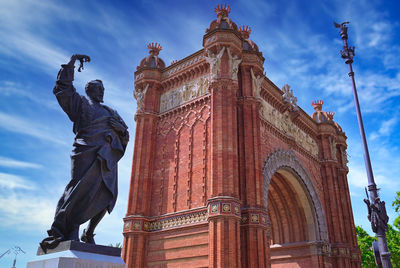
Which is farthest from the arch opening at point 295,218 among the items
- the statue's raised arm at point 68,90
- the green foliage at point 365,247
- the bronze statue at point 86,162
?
the statue's raised arm at point 68,90

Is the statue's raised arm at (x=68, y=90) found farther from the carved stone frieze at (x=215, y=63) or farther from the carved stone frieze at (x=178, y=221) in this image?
the carved stone frieze at (x=215, y=63)

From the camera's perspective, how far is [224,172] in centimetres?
1617

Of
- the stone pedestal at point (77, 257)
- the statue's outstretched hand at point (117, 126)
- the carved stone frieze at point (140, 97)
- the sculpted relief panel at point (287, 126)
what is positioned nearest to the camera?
the stone pedestal at point (77, 257)

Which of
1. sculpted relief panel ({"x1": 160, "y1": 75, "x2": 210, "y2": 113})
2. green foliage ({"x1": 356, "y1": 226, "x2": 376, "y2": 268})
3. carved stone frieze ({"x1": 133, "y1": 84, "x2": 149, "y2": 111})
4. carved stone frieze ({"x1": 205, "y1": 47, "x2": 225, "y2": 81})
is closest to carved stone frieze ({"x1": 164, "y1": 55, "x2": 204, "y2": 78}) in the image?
sculpted relief panel ({"x1": 160, "y1": 75, "x2": 210, "y2": 113})

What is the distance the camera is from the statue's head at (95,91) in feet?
19.1

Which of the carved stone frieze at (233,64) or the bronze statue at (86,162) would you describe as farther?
the carved stone frieze at (233,64)

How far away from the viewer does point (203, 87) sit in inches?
785

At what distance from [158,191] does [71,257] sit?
1541 cm

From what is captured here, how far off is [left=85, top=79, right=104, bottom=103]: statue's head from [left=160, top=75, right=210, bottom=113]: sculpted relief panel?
1394 centimetres

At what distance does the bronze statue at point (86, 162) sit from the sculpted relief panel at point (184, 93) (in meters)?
14.3

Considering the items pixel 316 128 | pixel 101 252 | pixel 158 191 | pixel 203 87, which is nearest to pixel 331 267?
pixel 316 128

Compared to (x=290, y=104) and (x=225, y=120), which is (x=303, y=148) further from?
(x=225, y=120)

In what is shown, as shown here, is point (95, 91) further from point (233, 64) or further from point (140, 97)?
point (140, 97)

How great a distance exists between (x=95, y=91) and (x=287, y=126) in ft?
65.5
